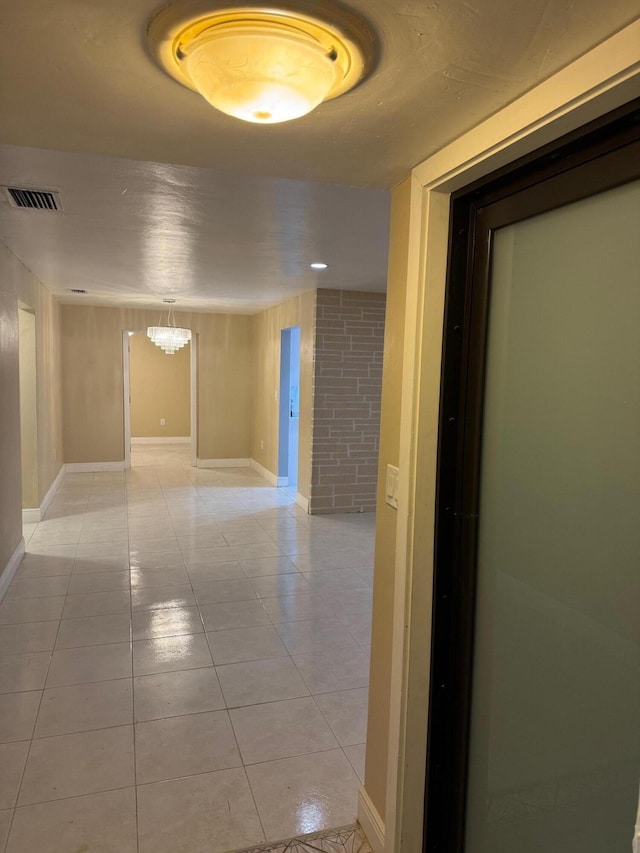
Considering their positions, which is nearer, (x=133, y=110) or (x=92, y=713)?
(x=133, y=110)

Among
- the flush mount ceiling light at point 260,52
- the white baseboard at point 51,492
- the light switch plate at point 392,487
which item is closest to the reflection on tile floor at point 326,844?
the light switch plate at point 392,487

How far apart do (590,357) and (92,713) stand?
2.52 metres

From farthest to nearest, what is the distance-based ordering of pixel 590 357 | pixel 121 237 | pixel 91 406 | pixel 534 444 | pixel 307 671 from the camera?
pixel 91 406
pixel 121 237
pixel 307 671
pixel 534 444
pixel 590 357

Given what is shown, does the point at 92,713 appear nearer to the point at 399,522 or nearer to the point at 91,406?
the point at 399,522

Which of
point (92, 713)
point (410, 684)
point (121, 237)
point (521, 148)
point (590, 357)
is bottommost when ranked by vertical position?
point (92, 713)

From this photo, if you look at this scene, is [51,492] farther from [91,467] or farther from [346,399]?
[346,399]

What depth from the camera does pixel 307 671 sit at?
2924 mm

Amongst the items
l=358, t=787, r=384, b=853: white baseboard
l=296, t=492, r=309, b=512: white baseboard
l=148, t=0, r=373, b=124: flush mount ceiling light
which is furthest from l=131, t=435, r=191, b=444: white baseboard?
l=148, t=0, r=373, b=124: flush mount ceiling light

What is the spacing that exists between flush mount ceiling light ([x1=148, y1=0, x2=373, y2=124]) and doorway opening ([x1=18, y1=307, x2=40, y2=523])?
4.83 m

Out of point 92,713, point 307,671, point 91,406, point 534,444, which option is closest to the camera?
point 534,444

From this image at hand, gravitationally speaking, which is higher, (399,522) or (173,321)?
(173,321)

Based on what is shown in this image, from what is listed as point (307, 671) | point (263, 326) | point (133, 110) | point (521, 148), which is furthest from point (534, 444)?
point (263, 326)

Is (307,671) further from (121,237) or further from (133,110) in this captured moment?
(121,237)

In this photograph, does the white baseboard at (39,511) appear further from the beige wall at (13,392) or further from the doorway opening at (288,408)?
the doorway opening at (288,408)
